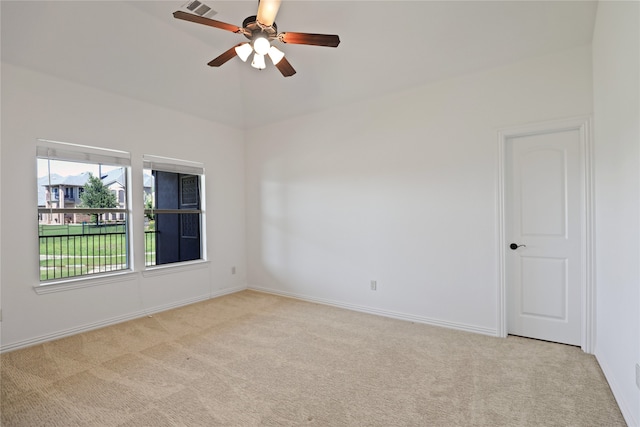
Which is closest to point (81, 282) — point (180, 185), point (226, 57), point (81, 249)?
point (81, 249)

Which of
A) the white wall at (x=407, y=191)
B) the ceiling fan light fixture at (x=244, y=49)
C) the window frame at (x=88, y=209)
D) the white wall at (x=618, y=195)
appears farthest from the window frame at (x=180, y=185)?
the white wall at (x=618, y=195)

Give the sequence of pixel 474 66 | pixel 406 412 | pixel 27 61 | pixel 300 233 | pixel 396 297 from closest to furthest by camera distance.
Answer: pixel 406 412
pixel 27 61
pixel 474 66
pixel 396 297
pixel 300 233

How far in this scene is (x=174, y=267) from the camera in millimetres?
4305

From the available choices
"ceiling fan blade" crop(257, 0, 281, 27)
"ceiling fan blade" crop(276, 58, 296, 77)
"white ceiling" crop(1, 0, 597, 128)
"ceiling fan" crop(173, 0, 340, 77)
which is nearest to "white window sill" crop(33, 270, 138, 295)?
"white ceiling" crop(1, 0, 597, 128)

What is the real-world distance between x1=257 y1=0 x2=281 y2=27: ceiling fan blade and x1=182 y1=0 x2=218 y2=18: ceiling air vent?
3.96 ft

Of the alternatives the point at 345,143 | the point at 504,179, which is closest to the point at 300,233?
the point at 345,143

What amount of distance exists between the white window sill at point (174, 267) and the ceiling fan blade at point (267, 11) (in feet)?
11.0

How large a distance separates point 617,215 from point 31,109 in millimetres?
5147

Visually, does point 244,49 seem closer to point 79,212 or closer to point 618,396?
point 79,212

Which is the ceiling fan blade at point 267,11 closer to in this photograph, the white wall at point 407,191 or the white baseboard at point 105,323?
the white wall at point 407,191

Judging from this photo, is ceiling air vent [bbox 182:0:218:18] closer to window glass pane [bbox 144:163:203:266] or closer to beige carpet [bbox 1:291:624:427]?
window glass pane [bbox 144:163:203:266]

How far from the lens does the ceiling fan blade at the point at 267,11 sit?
6.89ft

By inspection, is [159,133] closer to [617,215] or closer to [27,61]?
[27,61]

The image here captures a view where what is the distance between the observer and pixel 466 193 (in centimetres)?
335
